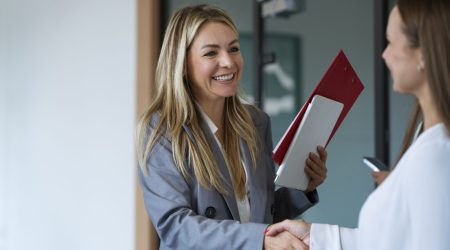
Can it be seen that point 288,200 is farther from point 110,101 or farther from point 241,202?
point 110,101

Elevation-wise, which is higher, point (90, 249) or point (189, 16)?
point (189, 16)

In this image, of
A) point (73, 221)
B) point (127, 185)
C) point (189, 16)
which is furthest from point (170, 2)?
point (189, 16)

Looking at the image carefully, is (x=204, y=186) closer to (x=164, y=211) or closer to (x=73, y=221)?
(x=164, y=211)

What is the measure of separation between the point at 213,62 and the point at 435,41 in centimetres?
72

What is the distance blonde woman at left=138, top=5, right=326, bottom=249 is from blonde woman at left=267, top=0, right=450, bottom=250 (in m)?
0.42

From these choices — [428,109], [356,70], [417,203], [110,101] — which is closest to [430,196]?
[417,203]

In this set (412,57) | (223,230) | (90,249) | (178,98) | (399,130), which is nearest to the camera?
(412,57)

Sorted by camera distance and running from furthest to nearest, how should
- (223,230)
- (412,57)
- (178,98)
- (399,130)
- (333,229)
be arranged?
1. (399,130)
2. (178,98)
3. (223,230)
4. (333,229)
5. (412,57)

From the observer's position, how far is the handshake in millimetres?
1525

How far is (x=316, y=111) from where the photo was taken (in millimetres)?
1615

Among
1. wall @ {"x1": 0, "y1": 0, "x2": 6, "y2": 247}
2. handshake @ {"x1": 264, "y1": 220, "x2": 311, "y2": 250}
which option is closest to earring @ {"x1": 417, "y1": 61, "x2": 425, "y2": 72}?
handshake @ {"x1": 264, "y1": 220, "x2": 311, "y2": 250}

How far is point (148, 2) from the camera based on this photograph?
147 inches

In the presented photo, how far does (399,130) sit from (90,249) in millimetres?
2428

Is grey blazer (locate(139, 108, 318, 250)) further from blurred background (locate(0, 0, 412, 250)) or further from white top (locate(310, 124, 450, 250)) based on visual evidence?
blurred background (locate(0, 0, 412, 250))
